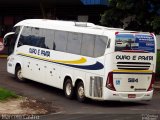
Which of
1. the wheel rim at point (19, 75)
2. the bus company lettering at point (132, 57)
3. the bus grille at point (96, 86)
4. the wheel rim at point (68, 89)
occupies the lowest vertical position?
the wheel rim at point (19, 75)

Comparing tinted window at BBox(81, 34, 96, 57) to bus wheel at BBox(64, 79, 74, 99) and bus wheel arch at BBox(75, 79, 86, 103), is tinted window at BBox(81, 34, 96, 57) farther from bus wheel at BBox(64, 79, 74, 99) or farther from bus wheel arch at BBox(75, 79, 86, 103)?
bus wheel at BBox(64, 79, 74, 99)

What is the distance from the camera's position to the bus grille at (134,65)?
63.7 feet

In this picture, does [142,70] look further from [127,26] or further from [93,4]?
[93,4]

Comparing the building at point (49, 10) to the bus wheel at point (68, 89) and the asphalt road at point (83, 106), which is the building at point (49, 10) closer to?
the asphalt road at point (83, 106)

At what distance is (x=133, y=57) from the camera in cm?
1953

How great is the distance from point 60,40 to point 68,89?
83.5 inches


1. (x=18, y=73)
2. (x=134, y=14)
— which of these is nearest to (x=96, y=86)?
(x=18, y=73)

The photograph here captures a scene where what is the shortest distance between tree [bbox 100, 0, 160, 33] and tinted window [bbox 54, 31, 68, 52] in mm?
6055

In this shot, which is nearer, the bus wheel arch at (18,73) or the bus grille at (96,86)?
the bus grille at (96,86)

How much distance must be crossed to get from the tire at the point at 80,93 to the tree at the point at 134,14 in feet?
25.9

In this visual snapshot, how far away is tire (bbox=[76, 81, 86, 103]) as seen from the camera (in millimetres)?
20214

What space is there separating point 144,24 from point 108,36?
9.15 metres

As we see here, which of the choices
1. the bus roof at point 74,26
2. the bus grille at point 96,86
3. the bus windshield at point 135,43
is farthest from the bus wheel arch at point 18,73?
the bus windshield at point 135,43

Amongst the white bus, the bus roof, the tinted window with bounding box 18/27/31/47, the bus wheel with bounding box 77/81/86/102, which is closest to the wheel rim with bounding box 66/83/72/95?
the white bus
